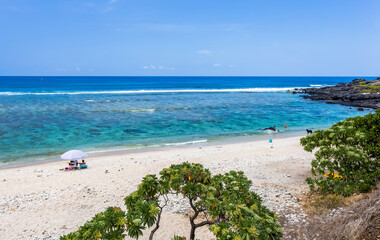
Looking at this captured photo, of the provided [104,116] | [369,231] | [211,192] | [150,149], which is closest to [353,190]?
[369,231]

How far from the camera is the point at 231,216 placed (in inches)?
164

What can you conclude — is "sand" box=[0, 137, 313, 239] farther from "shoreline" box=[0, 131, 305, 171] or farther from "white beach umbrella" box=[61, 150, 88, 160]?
"shoreline" box=[0, 131, 305, 171]

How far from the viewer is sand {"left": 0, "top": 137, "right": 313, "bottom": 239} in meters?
9.23

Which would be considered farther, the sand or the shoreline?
the shoreline

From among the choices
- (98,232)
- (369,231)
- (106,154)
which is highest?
(98,232)

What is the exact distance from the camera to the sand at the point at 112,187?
30.3ft

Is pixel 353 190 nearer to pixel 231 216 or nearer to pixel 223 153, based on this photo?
pixel 231 216

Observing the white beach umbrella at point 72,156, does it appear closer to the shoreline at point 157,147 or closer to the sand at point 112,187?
the sand at point 112,187

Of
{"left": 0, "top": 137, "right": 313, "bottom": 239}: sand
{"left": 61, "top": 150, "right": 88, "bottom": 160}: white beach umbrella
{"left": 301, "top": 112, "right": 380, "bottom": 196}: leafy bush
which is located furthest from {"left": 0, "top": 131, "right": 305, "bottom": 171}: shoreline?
{"left": 301, "top": 112, "right": 380, "bottom": 196}: leafy bush

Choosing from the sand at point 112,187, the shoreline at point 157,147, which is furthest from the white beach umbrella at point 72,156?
the shoreline at point 157,147

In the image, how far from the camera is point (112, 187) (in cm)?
1266

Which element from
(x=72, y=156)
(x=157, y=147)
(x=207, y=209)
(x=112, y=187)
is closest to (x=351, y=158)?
(x=207, y=209)

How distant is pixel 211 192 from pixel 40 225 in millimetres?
7804

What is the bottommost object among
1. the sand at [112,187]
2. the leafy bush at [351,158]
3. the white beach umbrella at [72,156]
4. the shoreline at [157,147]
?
the shoreline at [157,147]
